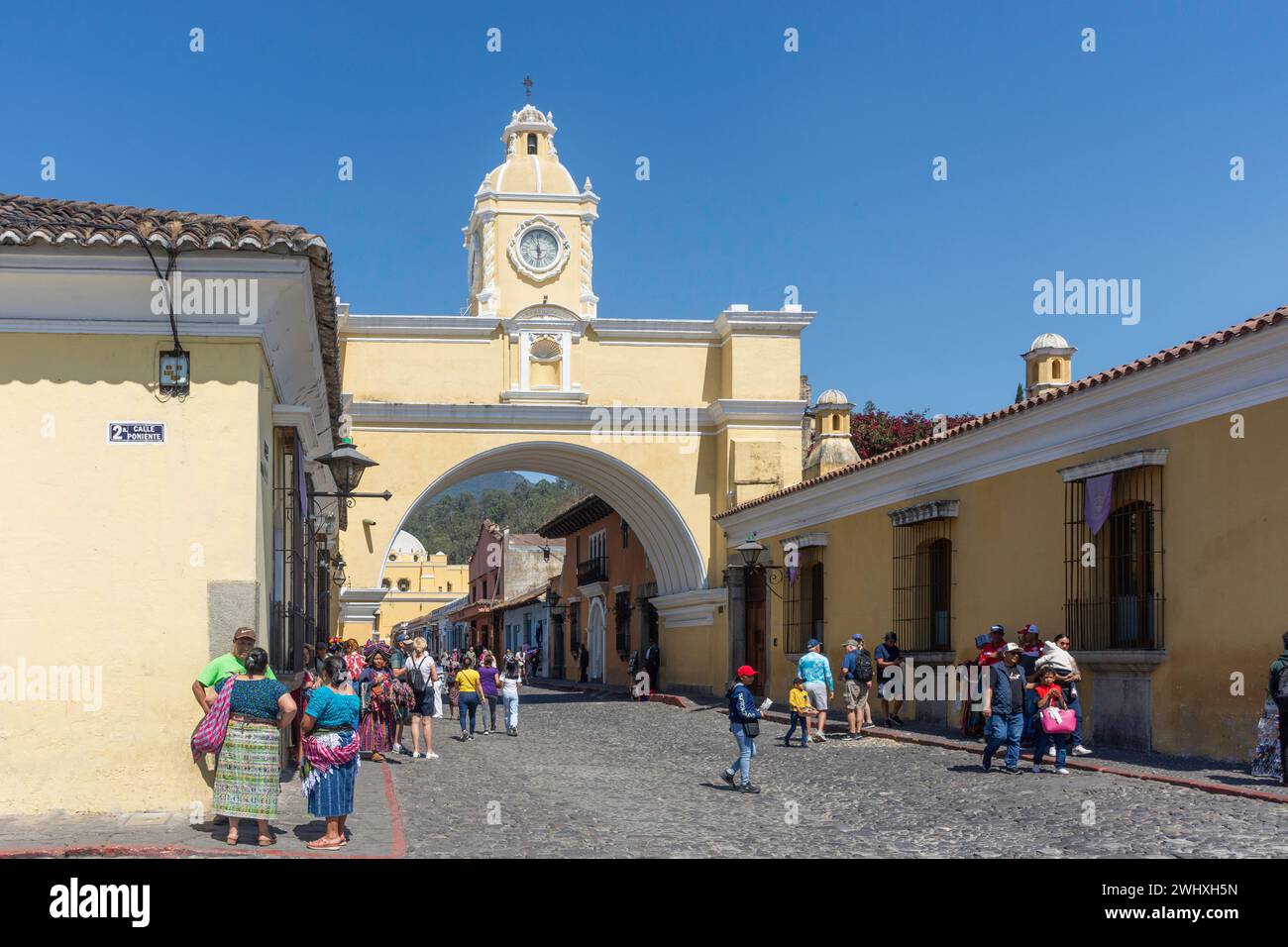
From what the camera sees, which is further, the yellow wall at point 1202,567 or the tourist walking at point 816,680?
the tourist walking at point 816,680

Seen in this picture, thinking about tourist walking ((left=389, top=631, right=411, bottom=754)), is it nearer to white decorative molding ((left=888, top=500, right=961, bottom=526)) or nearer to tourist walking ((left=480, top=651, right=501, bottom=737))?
tourist walking ((left=480, top=651, right=501, bottom=737))

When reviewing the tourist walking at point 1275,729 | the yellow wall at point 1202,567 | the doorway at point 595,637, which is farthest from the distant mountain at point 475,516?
the tourist walking at point 1275,729

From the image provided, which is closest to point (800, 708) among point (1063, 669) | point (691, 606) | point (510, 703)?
point (1063, 669)

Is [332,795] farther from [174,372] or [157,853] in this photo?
[174,372]

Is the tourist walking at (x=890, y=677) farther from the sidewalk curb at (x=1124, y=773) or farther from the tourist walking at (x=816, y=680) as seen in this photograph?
the tourist walking at (x=816, y=680)

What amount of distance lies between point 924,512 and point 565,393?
11389 millimetres

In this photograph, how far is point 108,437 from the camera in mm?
10297

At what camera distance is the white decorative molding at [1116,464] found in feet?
47.1

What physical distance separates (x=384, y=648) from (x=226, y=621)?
8111 mm

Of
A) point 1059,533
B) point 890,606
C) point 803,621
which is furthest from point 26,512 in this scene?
point 803,621

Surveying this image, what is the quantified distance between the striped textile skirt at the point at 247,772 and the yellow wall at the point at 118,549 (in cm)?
116

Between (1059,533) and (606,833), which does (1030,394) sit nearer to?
(1059,533)

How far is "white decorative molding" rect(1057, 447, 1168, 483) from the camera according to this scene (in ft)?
47.1

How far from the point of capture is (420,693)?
1700 cm
